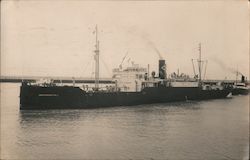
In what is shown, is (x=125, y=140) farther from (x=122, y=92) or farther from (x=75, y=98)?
(x=122, y=92)

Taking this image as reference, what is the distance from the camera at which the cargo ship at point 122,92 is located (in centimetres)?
1371

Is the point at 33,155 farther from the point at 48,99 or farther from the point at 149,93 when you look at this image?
the point at 149,93

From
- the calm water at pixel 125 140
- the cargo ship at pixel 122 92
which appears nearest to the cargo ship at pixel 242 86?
the calm water at pixel 125 140

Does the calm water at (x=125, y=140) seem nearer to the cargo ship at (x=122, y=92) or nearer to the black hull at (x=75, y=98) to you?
the cargo ship at (x=122, y=92)

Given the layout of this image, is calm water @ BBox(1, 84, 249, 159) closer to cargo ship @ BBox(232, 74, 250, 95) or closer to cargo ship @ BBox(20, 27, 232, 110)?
cargo ship @ BBox(232, 74, 250, 95)

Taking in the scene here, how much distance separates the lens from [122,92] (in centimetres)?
1559

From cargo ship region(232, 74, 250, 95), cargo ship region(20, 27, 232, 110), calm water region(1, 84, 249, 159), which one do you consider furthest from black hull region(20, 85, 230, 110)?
calm water region(1, 84, 249, 159)

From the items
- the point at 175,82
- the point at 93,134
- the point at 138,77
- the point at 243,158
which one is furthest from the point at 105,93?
the point at 243,158

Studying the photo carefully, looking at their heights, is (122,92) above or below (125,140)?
above

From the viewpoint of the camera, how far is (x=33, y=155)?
5691mm

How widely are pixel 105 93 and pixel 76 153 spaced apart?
30.2 ft

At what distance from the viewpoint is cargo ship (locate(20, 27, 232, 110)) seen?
1371 cm

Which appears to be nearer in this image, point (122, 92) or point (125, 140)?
point (125, 140)

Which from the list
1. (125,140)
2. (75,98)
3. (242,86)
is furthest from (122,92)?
(125,140)
